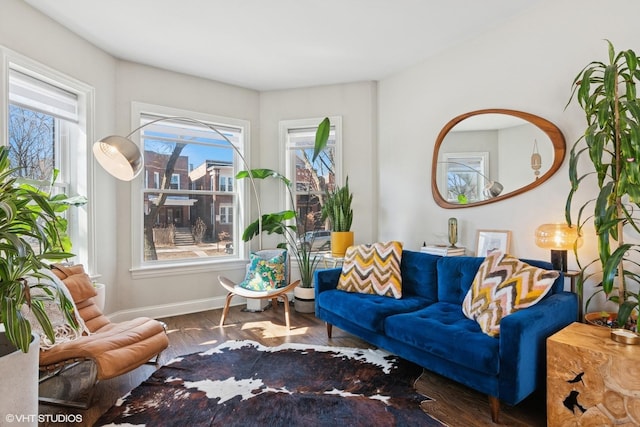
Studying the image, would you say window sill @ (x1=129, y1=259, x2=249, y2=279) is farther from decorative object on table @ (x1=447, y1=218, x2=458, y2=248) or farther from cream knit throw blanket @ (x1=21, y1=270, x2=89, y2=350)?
decorative object on table @ (x1=447, y1=218, x2=458, y2=248)

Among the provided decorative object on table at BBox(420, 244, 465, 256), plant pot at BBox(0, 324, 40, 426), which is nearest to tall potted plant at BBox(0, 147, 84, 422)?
plant pot at BBox(0, 324, 40, 426)

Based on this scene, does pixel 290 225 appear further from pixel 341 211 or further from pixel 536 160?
pixel 536 160

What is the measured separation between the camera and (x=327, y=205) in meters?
3.84

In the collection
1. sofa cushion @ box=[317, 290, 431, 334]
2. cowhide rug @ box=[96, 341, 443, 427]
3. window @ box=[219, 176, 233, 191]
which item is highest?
window @ box=[219, 176, 233, 191]

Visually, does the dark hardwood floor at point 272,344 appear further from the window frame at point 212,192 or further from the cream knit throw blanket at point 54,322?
the window frame at point 212,192

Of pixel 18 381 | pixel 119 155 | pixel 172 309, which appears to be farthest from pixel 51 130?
pixel 18 381

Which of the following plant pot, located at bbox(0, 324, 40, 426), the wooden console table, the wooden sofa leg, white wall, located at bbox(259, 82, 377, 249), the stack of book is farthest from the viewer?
white wall, located at bbox(259, 82, 377, 249)

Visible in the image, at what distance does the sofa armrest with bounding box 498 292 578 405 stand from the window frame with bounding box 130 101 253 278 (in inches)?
126

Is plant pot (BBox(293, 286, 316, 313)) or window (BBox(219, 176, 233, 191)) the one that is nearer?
plant pot (BBox(293, 286, 316, 313))

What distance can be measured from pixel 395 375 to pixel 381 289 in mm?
736

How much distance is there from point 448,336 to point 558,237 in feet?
→ 3.51

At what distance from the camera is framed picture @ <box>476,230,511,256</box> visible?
2883 millimetres

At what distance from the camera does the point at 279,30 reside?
3.01m

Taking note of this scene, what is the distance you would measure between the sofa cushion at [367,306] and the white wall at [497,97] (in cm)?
95
